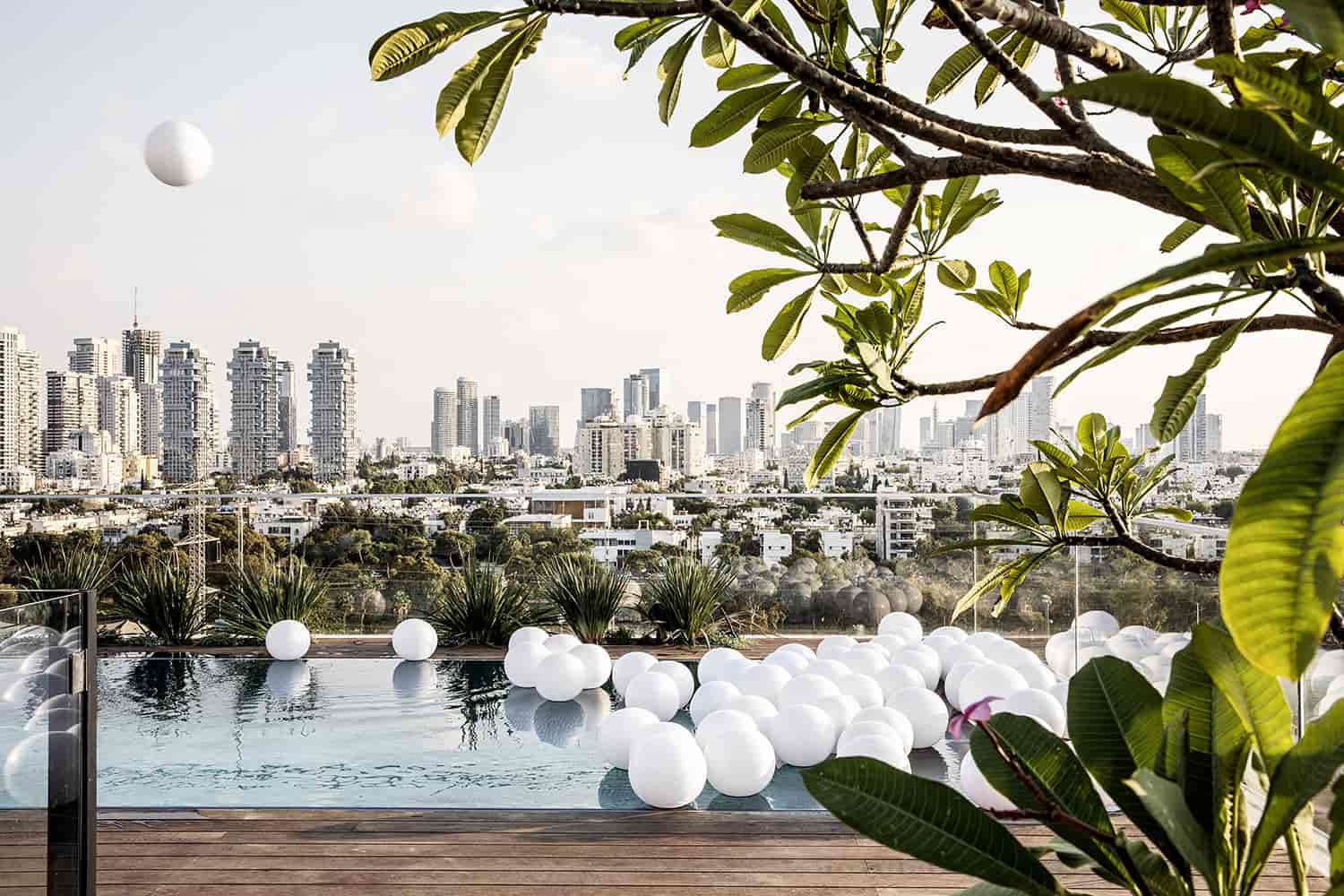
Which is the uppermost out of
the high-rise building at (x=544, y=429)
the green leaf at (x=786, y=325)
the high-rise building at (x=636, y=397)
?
the high-rise building at (x=636, y=397)

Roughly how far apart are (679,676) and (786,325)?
352 centimetres

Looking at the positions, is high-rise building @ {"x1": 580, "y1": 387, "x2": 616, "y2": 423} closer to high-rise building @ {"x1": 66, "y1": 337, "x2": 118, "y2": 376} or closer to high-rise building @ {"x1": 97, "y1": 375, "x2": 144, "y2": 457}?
high-rise building @ {"x1": 97, "y1": 375, "x2": 144, "y2": 457}

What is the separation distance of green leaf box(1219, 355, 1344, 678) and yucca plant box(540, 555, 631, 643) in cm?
578

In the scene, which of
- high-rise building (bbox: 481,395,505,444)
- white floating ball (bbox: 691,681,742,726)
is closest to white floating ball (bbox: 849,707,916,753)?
white floating ball (bbox: 691,681,742,726)

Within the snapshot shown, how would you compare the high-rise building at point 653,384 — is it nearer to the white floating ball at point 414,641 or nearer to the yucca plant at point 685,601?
the yucca plant at point 685,601

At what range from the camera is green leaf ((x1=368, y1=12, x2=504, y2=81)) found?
754 millimetres

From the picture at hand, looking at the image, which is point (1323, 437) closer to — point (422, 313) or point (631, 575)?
point (631, 575)

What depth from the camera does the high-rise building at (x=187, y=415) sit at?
13500 mm

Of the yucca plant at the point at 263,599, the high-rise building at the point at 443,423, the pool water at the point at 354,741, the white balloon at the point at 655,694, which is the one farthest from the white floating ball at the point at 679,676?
the high-rise building at the point at 443,423

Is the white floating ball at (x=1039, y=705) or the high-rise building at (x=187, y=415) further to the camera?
the high-rise building at (x=187, y=415)

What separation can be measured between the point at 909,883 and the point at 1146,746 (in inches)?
82.6

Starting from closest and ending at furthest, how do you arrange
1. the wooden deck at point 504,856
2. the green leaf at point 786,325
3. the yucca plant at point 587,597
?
the green leaf at point 786,325, the wooden deck at point 504,856, the yucca plant at point 587,597

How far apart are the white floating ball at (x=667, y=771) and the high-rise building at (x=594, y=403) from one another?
12.1 meters

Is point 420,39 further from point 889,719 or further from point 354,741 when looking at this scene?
point 354,741
